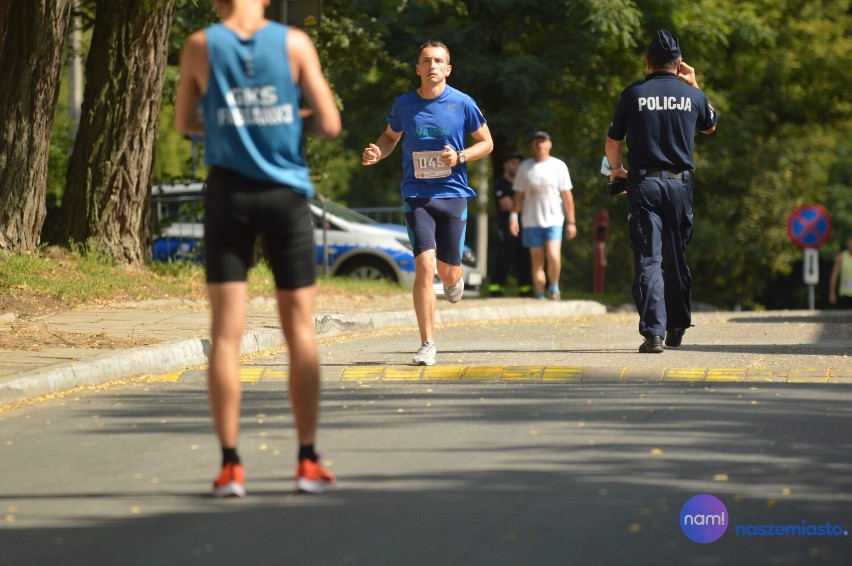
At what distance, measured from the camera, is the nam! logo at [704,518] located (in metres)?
5.04

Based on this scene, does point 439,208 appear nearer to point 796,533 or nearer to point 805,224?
point 796,533

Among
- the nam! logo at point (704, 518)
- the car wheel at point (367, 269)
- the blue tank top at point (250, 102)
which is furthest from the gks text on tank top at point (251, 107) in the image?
Result: the car wheel at point (367, 269)

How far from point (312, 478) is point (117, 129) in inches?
425

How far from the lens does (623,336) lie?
42.8 ft

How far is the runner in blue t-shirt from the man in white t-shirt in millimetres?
7919

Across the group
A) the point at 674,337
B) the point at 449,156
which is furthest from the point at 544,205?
the point at 449,156

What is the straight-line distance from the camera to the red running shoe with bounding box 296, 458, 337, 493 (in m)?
5.71

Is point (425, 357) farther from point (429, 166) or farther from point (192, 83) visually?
point (192, 83)

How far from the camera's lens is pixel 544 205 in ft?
59.9

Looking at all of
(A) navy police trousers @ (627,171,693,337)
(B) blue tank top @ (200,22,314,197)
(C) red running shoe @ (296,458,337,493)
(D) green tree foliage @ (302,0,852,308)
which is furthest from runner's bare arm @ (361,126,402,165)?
(D) green tree foliage @ (302,0,852,308)

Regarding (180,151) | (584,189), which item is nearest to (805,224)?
(584,189)

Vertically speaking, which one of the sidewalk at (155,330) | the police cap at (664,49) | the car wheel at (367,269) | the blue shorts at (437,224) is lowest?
the car wheel at (367,269)

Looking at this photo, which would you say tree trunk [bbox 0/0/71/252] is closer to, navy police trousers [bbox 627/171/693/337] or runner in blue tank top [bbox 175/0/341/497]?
navy police trousers [bbox 627/171/693/337]

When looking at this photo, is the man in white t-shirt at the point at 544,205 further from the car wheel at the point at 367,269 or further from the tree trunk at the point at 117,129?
the tree trunk at the point at 117,129
